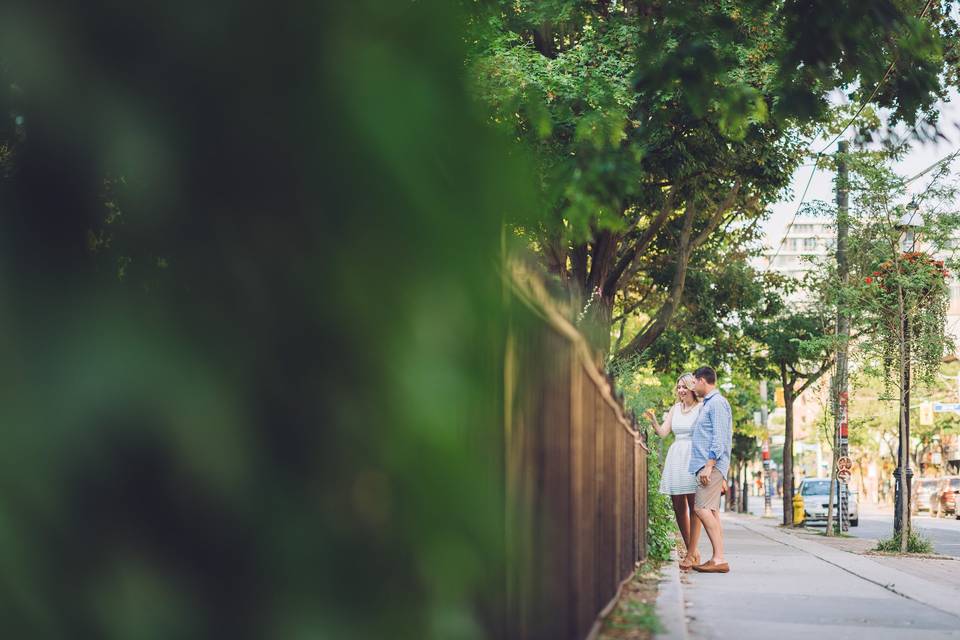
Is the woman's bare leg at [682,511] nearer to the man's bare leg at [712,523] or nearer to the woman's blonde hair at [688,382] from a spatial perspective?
the man's bare leg at [712,523]

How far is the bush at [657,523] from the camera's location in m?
11.9

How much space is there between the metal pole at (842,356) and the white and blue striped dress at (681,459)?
546 inches

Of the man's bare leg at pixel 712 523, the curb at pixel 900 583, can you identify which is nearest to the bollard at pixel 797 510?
the curb at pixel 900 583

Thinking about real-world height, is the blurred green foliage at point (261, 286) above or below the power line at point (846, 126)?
below

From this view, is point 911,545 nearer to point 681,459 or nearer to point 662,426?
point 662,426

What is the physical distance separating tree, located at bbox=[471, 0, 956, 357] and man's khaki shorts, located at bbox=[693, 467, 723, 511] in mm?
2240

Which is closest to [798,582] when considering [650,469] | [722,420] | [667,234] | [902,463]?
[722,420]

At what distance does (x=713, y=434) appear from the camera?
32.2ft

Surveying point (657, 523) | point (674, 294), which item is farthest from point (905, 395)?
point (657, 523)

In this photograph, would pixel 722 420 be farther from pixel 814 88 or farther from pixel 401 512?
pixel 401 512

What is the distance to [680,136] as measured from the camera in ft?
55.5

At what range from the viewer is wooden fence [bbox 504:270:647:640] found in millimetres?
2100

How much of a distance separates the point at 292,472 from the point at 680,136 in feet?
54.6

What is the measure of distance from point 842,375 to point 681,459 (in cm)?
1746
